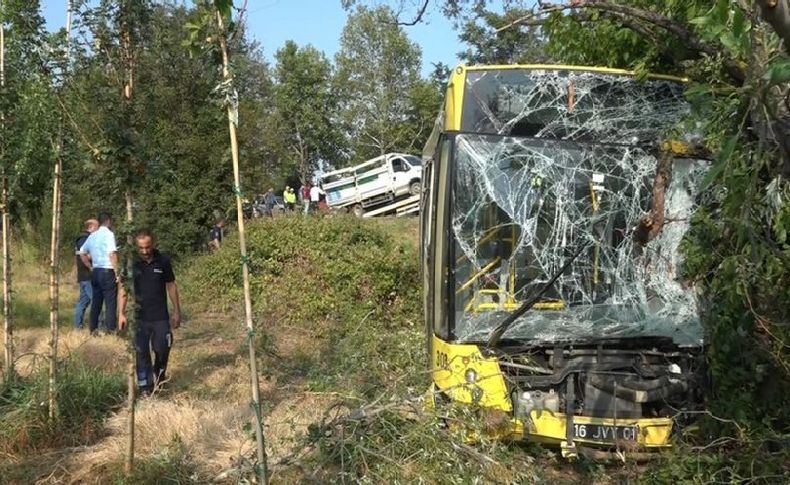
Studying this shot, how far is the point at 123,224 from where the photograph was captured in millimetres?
5363

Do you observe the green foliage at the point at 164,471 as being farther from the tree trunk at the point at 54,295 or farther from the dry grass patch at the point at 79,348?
the dry grass patch at the point at 79,348

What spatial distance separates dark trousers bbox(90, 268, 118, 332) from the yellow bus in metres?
6.76

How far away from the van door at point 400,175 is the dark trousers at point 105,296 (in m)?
18.1

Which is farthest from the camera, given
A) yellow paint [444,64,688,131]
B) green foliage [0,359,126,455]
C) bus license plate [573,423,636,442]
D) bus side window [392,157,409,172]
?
bus side window [392,157,409,172]

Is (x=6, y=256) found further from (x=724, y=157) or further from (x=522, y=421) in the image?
(x=724, y=157)

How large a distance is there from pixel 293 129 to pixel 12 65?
121 feet

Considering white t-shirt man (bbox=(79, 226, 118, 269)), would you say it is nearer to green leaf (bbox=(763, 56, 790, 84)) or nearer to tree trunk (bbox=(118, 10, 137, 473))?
tree trunk (bbox=(118, 10, 137, 473))

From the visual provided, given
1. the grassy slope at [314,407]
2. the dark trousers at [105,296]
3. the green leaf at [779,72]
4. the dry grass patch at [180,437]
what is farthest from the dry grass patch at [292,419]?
the dark trousers at [105,296]

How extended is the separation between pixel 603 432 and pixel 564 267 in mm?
1187

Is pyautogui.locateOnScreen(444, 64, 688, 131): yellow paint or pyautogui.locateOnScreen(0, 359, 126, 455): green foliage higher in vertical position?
pyautogui.locateOnScreen(444, 64, 688, 131): yellow paint

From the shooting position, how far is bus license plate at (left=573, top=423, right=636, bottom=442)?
517 cm

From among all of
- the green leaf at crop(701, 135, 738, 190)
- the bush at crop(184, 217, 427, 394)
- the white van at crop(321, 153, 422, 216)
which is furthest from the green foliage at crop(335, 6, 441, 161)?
the green leaf at crop(701, 135, 738, 190)

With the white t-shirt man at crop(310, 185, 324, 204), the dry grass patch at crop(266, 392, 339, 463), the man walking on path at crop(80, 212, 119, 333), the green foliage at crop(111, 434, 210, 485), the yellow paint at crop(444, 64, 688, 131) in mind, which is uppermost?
the white t-shirt man at crop(310, 185, 324, 204)

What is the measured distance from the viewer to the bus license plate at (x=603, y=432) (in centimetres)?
517
